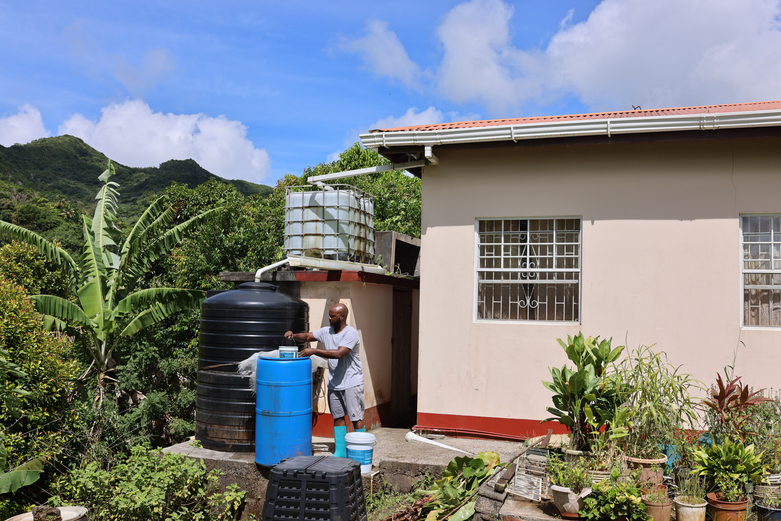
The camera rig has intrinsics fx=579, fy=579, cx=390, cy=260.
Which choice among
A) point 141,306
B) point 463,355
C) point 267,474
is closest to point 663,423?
point 463,355

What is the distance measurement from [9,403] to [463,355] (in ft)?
17.7

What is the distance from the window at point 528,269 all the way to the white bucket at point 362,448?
2.28 m

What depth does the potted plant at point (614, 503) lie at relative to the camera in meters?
4.39

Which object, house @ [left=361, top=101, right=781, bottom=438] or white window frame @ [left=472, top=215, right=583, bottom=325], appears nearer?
house @ [left=361, top=101, right=781, bottom=438]

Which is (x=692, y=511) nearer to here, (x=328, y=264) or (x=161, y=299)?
(x=328, y=264)

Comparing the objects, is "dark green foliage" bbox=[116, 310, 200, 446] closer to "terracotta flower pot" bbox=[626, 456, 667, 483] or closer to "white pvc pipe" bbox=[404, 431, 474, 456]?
"white pvc pipe" bbox=[404, 431, 474, 456]

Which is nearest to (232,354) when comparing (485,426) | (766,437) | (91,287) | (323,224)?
(323,224)

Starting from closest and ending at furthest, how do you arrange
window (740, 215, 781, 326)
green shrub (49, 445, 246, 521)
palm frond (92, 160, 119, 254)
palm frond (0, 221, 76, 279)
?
green shrub (49, 445, 246, 521) → window (740, 215, 781, 326) → palm frond (0, 221, 76, 279) → palm frond (92, 160, 119, 254)

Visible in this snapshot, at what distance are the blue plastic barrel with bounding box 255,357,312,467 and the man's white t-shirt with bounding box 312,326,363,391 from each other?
0.63 meters

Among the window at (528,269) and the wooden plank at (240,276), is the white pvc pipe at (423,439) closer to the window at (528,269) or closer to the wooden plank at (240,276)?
the window at (528,269)

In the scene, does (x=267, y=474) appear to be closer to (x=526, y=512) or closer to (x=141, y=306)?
(x=526, y=512)

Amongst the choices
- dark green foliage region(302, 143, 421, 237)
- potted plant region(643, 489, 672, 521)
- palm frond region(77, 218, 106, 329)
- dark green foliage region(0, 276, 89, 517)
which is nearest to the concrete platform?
potted plant region(643, 489, 672, 521)

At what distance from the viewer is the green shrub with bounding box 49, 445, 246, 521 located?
5.36 m

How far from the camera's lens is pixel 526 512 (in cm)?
463
